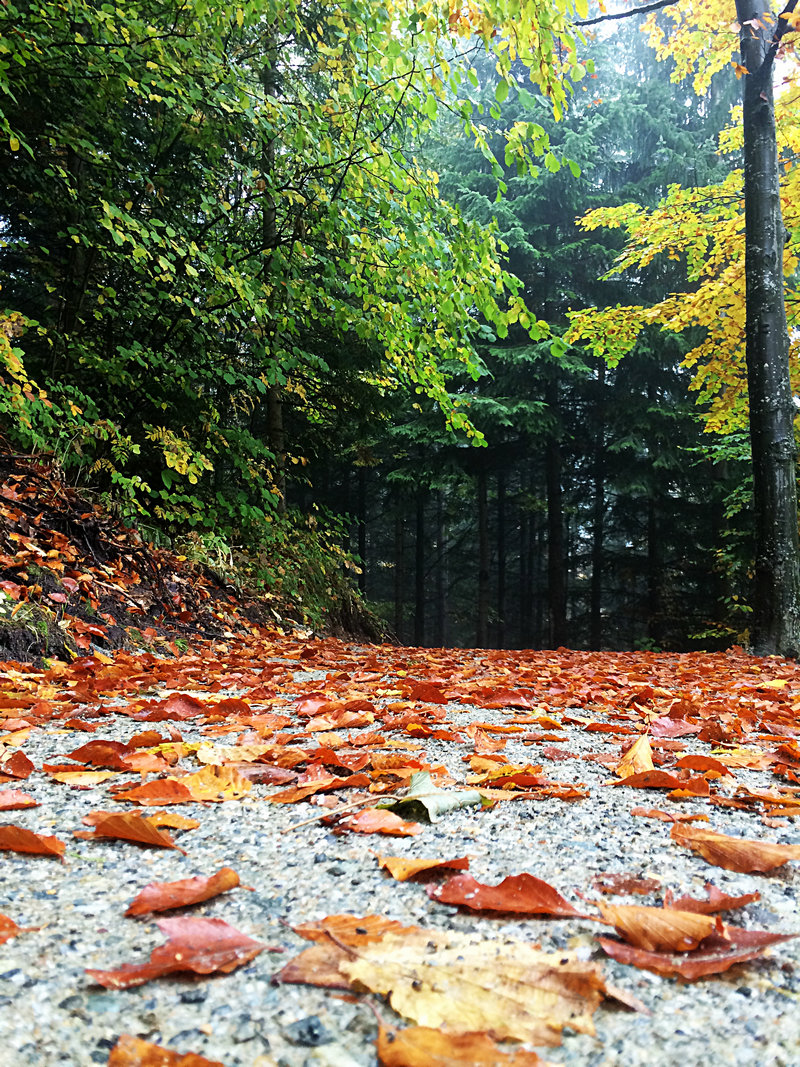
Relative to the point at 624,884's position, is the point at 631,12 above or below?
above

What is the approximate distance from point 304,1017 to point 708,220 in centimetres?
865

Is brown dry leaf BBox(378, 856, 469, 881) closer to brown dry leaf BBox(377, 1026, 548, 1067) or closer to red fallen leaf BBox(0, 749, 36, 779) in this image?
brown dry leaf BBox(377, 1026, 548, 1067)

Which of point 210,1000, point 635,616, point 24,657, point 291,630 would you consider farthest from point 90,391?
point 635,616

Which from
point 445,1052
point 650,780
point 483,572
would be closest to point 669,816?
point 650,780

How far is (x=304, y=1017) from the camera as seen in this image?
588 mm

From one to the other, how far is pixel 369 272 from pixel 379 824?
165 inches

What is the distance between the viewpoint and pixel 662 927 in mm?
748

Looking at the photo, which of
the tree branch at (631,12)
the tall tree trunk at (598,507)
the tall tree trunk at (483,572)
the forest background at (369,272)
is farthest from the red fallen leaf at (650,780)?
the tall tree trunk at (598,507)

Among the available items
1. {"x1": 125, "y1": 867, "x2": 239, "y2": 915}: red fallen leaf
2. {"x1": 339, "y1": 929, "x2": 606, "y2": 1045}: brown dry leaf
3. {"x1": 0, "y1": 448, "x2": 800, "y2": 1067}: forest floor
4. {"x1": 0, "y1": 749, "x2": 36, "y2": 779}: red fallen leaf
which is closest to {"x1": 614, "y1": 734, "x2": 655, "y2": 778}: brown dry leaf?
{"x1": 0, "y1": 448, "x2": 800, "y2": 1067}: forest floor

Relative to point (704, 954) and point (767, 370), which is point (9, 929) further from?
point (767, 370)

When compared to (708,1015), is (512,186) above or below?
above

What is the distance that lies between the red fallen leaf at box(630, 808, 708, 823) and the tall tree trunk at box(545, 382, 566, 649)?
11341 mm

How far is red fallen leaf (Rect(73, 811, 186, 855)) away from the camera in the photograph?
1051 millimetres

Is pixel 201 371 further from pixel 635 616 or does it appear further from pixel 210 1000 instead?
pixel 635 616
